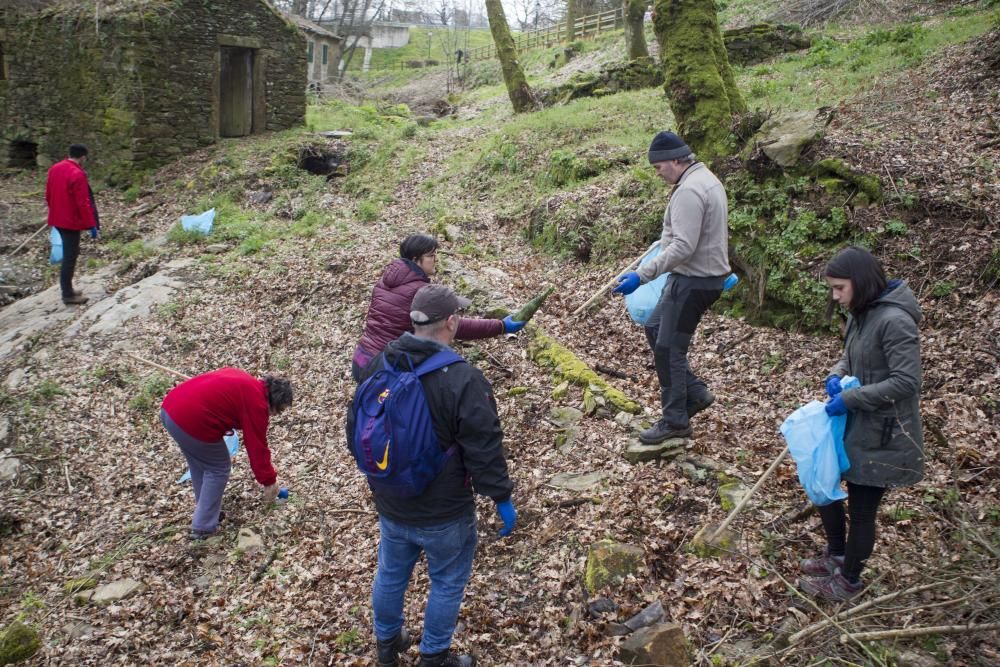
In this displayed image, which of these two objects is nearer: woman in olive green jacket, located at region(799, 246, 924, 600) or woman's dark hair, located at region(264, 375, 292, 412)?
woman in olive green jacket, located at region(799, 246, 924, 600)

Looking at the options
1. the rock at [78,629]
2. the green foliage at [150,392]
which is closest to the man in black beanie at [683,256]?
the rock at [78,629]

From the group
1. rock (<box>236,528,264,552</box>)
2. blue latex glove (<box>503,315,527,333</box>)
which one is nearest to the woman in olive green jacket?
blue latex glove (<box>503,315,527,333</box>)

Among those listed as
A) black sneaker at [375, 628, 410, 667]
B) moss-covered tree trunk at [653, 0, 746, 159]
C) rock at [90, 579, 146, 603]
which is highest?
moss-covered tree trunk at [653, 0, 746, 159]

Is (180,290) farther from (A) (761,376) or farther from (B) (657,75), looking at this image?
(B) (657,75)

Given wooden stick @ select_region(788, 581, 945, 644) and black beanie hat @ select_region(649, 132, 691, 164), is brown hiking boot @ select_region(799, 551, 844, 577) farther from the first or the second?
black beanie hat @ select_region(649, 132, 691, 164)

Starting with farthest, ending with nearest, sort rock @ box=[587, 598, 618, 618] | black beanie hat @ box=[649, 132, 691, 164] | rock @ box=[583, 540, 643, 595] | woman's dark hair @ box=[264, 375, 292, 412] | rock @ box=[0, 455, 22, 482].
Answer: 1. rock @ box=[0, 455, 22, 482]
2. woman's dark hair @ box=[264, 375, 292, 412]
3. black beanie hat @ box=[649, 132, 691, 164]
4. rock @ box=[583, 540, 643, 595]
5. rock @ box=[587, 598, 618, 618]

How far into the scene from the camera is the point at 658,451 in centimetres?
513

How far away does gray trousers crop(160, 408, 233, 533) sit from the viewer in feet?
17.4

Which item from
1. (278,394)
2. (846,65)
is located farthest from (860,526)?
(846,65)

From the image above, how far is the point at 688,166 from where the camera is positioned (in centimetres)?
471

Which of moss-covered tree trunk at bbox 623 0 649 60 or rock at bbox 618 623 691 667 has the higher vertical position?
moss-covered tree trunk at bbox 623 0 649 60

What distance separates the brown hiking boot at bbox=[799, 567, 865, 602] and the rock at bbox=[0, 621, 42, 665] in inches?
200

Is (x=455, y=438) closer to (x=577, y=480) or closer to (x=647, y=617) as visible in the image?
(x=647, y=617)

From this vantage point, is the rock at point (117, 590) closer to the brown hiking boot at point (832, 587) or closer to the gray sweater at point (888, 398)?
the brown hiking boot at point (832, 587)
